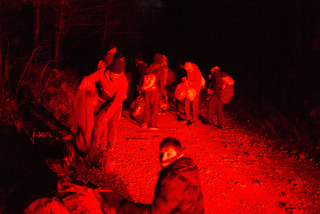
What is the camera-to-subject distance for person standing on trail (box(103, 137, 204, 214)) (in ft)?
10.2

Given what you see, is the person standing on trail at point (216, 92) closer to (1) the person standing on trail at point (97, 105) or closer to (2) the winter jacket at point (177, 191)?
(1) the person standing on trail at point (97, 105)

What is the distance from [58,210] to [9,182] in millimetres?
1956

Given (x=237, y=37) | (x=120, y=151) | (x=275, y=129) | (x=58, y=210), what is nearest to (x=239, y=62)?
(x=237, y=37)

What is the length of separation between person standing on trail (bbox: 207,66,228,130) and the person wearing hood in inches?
57.1

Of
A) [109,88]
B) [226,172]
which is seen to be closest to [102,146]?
[109,88]

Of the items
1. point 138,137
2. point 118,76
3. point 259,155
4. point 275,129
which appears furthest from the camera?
point 275,129

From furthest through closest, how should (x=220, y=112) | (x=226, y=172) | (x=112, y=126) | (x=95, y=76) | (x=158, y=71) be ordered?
1. (x=220, y=112)
2. (x=158, y=71)
3. (x=226, y=172)
4. (x=112, y=126)
5. (x=95, y=76)

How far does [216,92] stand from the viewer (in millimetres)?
9273

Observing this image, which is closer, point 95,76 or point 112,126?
point 95,76

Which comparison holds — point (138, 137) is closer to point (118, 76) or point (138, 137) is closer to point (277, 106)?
point (118, 76)

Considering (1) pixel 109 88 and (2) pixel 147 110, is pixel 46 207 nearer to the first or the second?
(1) pixel 109 88

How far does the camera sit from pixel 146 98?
9008 millimetres

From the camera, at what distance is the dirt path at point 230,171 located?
214 inches

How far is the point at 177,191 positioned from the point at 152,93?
5970 mm
